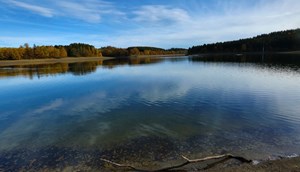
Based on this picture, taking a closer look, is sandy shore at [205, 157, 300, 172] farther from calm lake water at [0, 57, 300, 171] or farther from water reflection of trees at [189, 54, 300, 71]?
water reflection of trees at [189, 54, 300, 71]

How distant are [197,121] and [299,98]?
37.9ft

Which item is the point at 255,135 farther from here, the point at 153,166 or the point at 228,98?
the point at 228,98

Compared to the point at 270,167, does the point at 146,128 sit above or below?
below

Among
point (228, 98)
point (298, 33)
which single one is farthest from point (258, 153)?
point (298, 33)

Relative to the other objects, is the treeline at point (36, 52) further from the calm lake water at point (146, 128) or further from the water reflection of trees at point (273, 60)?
the calm lake water at point (146, 128)

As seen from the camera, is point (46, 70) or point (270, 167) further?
point (46, 70)

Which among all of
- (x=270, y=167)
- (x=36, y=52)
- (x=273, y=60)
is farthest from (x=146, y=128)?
(x=36, y=52)

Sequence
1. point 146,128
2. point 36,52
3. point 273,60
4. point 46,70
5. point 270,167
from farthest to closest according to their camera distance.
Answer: point 36,52
point 273,60
point 46,70
point 146,128
point 270,167

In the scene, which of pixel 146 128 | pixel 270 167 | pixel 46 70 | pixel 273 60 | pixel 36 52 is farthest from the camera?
pixel 36 52

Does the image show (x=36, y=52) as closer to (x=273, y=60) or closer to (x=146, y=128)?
(x=273, y=60)

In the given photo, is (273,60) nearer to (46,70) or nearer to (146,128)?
(46,70)

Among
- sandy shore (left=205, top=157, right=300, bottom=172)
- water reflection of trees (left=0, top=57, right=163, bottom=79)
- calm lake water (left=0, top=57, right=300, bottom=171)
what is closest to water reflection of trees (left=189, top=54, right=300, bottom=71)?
calm lake water (left=0, top=57, right=300, bottom=171)

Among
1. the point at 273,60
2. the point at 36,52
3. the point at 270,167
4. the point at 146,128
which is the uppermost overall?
the point at 36,52

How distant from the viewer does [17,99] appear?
25.0 metres
